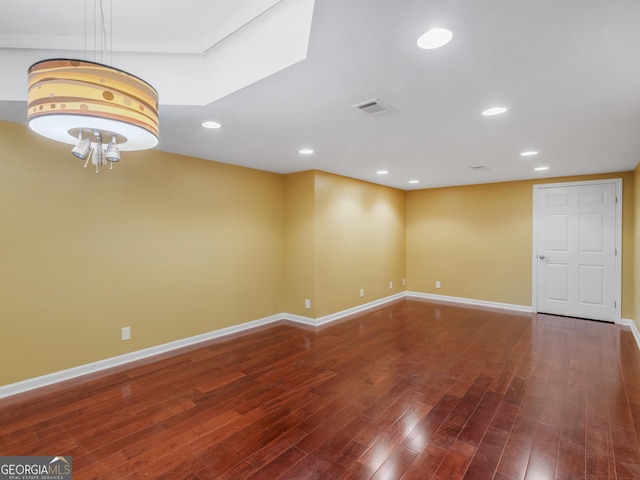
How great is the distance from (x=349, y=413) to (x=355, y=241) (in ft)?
11.4

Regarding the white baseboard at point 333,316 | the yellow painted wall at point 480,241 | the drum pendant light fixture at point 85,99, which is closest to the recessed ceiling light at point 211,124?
the drum pendant light fixture at point 85,99

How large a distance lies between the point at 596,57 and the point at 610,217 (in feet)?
14.8

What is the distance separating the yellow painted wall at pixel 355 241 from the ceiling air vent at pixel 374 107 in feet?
7.77

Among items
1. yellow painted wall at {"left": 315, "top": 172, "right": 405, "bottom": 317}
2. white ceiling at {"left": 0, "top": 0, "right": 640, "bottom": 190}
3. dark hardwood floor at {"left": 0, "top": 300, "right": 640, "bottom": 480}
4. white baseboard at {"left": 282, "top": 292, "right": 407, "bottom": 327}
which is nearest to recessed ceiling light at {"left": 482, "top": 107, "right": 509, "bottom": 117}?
white ceiling at {"left": 0, "top": 0, "right": 640, "bottom": 190}

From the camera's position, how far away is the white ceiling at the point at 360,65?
1.54 m

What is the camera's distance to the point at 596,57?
179cm

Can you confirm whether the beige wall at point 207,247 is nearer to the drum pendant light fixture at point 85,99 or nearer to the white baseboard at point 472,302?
the white baseboard at point 472,302

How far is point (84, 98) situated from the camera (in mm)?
1377

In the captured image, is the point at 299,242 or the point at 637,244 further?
the point at 299,242

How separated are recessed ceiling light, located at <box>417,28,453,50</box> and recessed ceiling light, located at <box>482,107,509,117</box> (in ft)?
3.67

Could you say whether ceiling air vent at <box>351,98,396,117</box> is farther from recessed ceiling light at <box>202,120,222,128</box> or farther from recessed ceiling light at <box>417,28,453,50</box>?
recessed ceiling light at <box>202,120,222,128</box>

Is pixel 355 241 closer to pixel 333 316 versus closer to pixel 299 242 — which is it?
pixel 299 242

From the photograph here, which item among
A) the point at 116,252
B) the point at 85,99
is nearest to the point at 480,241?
the point at 116,252

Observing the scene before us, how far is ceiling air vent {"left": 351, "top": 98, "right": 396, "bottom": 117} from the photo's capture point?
2416 millimetres
